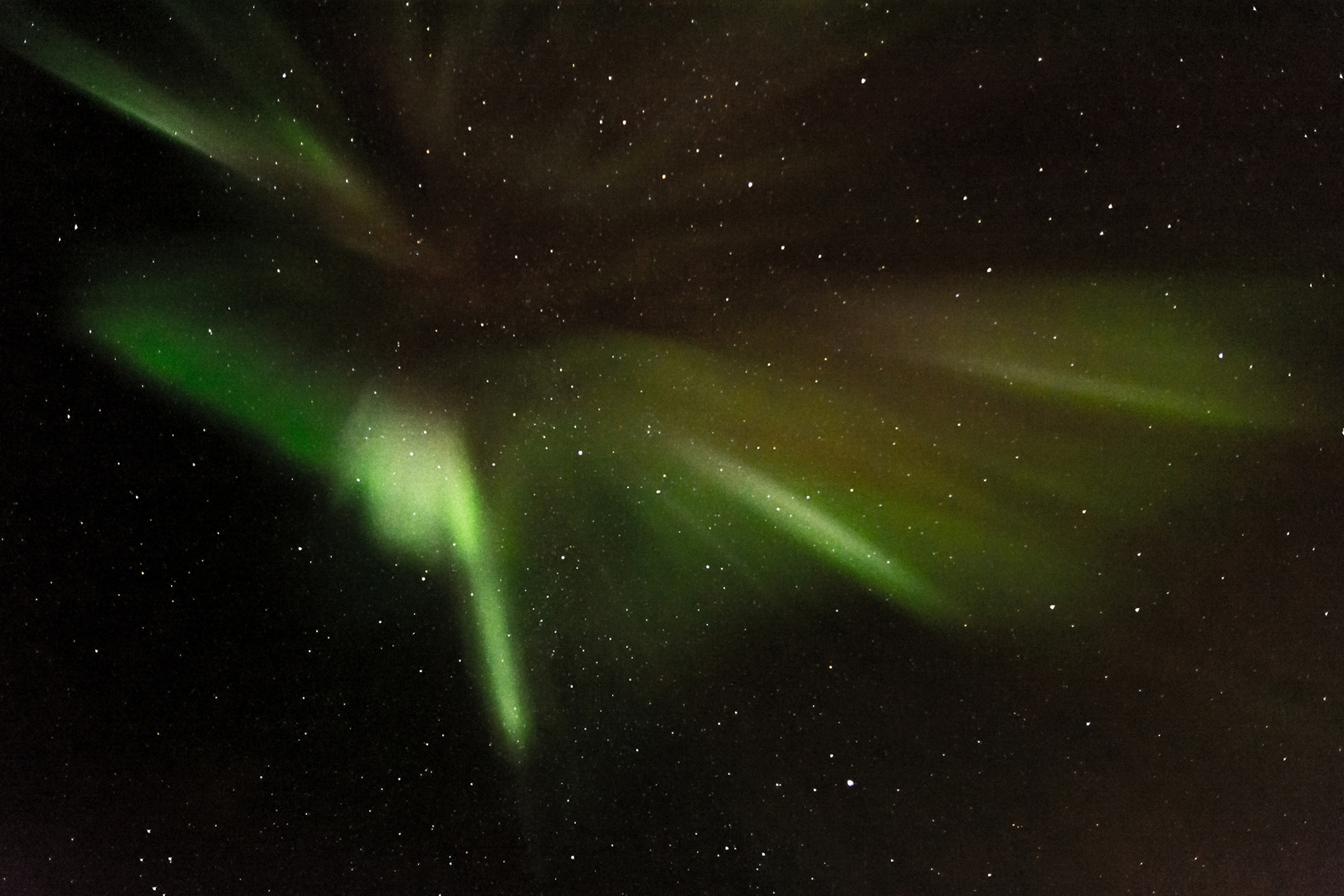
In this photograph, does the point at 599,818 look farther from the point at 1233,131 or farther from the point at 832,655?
the point at 1233,131

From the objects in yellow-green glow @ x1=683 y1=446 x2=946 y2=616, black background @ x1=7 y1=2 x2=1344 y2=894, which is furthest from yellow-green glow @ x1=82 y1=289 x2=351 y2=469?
yellow-green glow @ x1=683 y1=446 x2=946 y2=616

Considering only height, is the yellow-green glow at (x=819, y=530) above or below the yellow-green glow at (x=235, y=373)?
below

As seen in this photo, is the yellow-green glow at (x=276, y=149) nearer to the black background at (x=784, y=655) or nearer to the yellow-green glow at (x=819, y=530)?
the black background at (x=784, y=655)

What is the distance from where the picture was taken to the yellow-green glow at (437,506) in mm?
371

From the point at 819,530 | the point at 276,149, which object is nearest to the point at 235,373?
the point at 276,149

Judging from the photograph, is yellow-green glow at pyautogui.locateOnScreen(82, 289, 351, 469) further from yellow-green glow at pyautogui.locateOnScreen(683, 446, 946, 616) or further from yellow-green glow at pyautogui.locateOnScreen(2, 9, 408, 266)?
yellow-green glow at pyautogui.locateOnScreen(683, 446, 946, 616)

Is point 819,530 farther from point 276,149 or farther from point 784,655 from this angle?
point 276,149

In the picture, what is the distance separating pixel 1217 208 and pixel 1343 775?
0.25 meters

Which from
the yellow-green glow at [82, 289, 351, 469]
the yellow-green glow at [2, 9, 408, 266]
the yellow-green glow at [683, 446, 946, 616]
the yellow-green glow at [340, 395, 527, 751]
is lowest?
the yellow-green glow at [683, 446, 946, 616]

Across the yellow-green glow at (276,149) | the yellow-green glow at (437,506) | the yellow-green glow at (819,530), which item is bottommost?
the yellow-green glow at (819,530)

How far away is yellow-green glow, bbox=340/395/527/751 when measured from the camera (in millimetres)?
371

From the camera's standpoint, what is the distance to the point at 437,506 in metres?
0.37

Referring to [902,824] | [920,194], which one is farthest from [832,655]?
[920,194]

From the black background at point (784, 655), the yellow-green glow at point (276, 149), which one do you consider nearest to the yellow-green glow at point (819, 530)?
the black background at point (784, 655)
